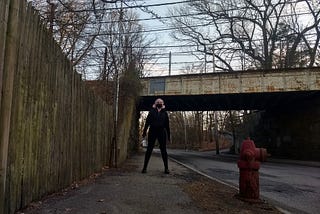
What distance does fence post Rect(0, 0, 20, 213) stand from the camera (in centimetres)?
371

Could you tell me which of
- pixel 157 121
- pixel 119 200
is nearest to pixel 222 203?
pixel 119 200

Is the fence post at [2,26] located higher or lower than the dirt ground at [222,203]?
higher

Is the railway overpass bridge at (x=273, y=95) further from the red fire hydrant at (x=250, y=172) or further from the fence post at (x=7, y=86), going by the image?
the fence post at (x=7, y=86)

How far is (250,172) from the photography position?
20.4 feet

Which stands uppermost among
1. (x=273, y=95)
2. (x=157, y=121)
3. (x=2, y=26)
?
(x=273, y=95)

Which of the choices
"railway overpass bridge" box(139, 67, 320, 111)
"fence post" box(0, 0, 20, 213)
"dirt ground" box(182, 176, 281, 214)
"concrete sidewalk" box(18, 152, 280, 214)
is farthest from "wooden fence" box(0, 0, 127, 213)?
"railway overpass bridge" box(139, 67, 320, 111)

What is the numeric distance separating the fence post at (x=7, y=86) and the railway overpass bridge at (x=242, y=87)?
21.7 meters

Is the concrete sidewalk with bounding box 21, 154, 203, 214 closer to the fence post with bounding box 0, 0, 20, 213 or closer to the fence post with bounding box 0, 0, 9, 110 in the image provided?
the fence post with bounding box 0, 0, 20, 213

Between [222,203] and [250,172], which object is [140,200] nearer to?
[222,203]

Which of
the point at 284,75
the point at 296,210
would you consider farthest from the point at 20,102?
the point at 284,75

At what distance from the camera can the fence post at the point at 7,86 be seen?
3.71 m

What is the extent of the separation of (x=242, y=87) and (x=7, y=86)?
75.9 ft

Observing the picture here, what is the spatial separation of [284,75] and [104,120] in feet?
57.0

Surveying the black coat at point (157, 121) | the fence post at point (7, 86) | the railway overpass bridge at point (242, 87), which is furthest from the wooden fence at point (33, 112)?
the railway overpass bridge at point (242, 87)
